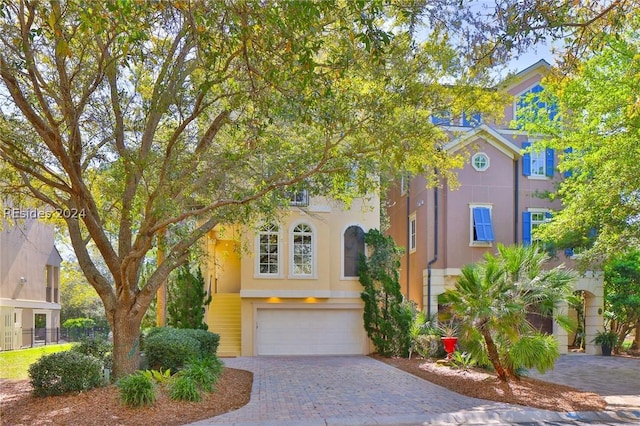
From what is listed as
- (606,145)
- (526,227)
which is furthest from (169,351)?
(526,227)

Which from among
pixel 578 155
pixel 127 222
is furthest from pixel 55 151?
pixel 578 155

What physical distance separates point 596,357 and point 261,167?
621 inches

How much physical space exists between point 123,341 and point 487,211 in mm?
14908

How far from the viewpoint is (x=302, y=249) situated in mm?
19234

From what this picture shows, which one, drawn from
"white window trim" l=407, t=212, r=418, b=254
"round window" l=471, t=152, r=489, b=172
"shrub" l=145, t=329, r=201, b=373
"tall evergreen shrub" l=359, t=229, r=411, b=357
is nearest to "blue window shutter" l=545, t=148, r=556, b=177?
"round window" l=471, t=152, r=489, b=172

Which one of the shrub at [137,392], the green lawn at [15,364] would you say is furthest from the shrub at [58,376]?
the green lawn at [15,364]

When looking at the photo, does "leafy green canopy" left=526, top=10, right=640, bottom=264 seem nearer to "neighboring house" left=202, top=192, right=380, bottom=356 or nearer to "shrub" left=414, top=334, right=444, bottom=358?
"shrub" left=414, top=334, right=444, bottom=358

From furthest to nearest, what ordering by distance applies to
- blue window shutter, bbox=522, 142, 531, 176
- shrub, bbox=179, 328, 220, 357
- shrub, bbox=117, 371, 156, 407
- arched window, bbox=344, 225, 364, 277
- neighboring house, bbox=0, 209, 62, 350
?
neighboring house, bbox=0, 209, 62, 350
blue window shutter, bbox=522, 142, 531, 176
arched window, bbox=344, 225, 364, 277
shrub, bbox=179, 328, 220, 357
shrub, bbox=117, 371, 156, 407

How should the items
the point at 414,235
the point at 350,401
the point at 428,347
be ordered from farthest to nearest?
the point at 414,235, the point at 428,347, the point at 350,401

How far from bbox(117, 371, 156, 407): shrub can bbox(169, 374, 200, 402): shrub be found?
523mm

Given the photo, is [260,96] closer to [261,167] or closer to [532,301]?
[261,167]

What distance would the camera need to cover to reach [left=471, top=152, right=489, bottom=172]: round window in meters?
21.2

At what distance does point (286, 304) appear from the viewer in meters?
19.2

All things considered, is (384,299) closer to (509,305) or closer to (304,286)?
(304,286)
